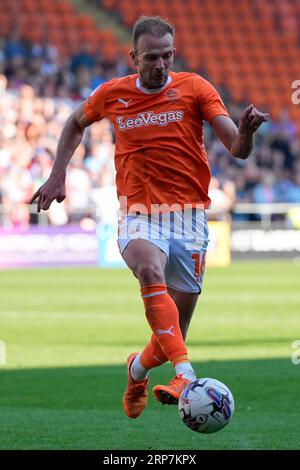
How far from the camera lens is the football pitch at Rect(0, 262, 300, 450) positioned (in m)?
7.32

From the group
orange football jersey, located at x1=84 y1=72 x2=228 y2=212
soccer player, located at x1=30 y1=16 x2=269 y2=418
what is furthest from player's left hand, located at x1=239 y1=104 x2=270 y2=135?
orange football jersey, located at x1=84 y1=72 x2=228 y2=212

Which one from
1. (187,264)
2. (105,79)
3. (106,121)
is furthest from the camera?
(105,79)

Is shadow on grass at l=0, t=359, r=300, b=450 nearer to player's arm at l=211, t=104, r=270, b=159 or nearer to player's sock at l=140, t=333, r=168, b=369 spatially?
player's sock at l=140, t=333, r=168, b=369

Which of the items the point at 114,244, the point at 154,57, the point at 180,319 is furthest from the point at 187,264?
the point at 114,244

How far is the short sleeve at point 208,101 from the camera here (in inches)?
282

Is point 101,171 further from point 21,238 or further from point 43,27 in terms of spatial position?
point 43,27

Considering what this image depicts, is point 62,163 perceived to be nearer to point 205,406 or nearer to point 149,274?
point 149,274

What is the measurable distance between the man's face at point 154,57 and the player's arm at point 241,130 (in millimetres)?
437

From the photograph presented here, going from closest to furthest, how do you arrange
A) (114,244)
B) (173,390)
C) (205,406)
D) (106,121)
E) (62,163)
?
(205,406) < (173,390) < (62,163) < (114,244) < (106,121)

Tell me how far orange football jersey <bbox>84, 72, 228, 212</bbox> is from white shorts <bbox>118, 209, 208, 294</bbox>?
0.28 feet

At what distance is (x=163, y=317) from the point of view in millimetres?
6879

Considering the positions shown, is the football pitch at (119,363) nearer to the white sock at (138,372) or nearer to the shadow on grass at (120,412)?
the shadow on grass at (120,412)

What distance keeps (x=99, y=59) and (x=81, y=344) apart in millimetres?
17287

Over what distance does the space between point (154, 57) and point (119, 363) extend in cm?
485
